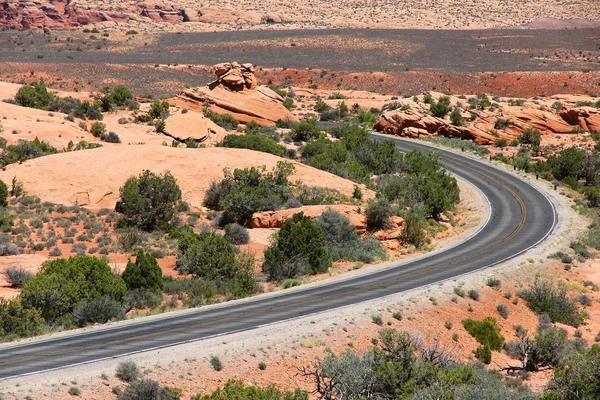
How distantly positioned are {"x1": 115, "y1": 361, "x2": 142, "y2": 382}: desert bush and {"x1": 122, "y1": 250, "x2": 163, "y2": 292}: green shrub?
10200 mm

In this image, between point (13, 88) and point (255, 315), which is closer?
point (255, 315)

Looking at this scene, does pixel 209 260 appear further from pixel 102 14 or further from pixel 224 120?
pixel 102 14

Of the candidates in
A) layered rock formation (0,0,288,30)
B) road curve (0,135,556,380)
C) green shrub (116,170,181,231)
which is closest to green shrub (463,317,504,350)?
road curve (0,135,556,380)

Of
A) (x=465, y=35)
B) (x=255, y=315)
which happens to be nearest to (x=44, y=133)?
(x=255, y=315)

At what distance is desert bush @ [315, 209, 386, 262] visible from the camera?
1451 inches

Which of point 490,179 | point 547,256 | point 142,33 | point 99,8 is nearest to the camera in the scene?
point 547,256

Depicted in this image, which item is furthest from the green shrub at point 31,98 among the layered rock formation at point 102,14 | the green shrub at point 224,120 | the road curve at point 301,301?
the layered rock formation at point 102,14

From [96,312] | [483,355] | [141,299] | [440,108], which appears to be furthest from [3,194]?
[440,108]

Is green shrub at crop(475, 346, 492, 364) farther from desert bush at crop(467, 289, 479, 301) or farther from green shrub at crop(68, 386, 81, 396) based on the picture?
green shrub at crop(68, 386, 81, 396)

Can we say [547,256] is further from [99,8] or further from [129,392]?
[99,8]

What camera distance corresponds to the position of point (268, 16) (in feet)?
517

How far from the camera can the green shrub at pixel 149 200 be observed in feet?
129

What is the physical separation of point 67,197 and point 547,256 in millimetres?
26971

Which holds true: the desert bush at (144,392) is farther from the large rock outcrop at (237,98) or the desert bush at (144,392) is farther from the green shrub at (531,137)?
the green shrub at (531,137)
